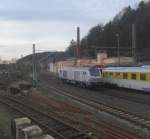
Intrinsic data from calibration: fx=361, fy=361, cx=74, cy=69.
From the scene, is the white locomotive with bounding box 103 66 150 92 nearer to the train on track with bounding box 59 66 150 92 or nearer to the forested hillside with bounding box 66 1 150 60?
the train on track with bounding box 59 66 150 92

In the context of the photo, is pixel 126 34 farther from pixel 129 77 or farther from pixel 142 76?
pixel 142 76

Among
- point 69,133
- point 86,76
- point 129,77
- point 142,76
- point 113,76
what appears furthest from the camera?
point 86,76

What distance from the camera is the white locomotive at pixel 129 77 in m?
31.7

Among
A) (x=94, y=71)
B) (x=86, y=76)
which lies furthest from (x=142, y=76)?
(x=86, y=76)

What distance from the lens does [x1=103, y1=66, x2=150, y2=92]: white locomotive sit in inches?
1246

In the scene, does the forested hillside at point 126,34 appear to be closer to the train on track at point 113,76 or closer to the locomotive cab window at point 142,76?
the train on track at point 113,76

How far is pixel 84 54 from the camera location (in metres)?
110

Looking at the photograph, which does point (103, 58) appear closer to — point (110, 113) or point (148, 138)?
point (110, 113)

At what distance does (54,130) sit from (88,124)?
229 centimetres

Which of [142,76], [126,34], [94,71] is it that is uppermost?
[126,34]

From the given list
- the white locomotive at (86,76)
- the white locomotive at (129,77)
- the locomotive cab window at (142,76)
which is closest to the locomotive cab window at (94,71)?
the white locomotive at (86,76)

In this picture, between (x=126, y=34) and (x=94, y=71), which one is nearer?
(x=94, y=71)

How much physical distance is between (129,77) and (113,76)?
4.42 m

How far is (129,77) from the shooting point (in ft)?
115
